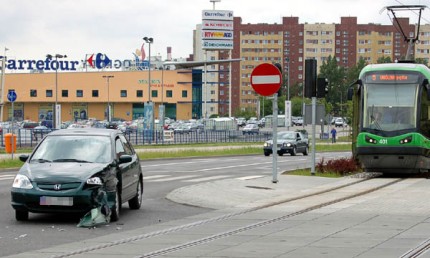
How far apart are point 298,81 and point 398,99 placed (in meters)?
158

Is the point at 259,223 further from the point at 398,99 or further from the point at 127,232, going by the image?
the point at 398,99

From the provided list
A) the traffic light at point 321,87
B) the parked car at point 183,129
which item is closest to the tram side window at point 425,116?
the traffic light at point 321,87

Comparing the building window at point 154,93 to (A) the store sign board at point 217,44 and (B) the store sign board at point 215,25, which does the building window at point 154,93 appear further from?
(B) the store sign board at point 215,25

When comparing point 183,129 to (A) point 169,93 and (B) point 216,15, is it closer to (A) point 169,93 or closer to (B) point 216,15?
(B) point 216,15

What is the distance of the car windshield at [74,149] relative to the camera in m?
14.9

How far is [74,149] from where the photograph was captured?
49.9ft

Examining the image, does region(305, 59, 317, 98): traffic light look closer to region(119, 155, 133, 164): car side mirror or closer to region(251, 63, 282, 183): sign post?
region(251, 63, 282, 183): sign post

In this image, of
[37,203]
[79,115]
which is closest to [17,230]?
[37,203]

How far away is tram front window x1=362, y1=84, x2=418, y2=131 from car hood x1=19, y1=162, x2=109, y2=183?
1419 cm

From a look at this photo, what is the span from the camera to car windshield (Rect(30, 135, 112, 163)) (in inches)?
588

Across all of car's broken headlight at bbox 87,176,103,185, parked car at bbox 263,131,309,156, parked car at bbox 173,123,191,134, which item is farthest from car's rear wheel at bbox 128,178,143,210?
parked car at bbox 173,123,191,134

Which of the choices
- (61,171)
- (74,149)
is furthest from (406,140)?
(61,171)

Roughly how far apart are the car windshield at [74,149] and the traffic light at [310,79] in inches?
441

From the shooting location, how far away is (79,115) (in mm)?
143250
